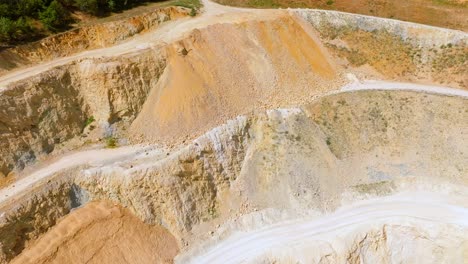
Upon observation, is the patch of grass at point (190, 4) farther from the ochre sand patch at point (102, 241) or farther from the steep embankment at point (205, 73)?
the ochre sand patch at point (102, 241)

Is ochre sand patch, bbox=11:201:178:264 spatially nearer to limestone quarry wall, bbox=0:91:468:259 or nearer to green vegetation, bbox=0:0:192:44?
limestone quarry wall, bbox=0:91:468:259

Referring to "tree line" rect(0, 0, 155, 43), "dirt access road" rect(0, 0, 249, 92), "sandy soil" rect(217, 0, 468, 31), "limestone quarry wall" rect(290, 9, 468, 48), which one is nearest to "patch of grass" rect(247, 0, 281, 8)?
"sandy soil" rect(217, 0, 468, 31)

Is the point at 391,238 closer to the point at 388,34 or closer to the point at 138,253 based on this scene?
the point at 138,253

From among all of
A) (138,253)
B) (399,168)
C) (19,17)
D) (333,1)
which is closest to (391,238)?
(399,168)

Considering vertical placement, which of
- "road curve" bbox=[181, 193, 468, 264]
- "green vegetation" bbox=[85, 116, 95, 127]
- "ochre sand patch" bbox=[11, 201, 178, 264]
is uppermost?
"green vegetation" bbox=[85, 116, 95, 127]

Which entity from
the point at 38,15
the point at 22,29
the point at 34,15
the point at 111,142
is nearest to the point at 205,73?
the point at 111,142

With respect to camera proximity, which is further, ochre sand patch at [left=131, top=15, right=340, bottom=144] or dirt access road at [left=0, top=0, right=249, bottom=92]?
ochre sand patch at [left=131, top=15, right=340, bottom=144]

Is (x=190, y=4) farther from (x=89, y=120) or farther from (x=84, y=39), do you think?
(x=89, y=120)

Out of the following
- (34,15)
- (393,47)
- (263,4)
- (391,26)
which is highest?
(34,15)
